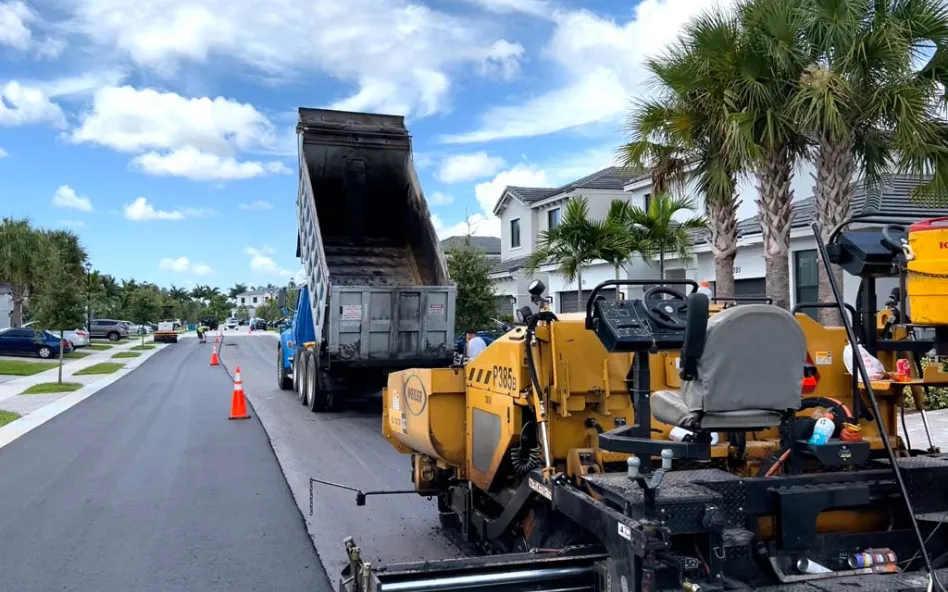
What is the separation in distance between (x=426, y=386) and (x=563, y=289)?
22.6 meters

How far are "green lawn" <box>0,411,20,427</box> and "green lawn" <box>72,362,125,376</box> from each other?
35.1 ft

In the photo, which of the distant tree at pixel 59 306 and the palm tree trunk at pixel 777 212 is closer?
the palm tree trunk at pixel 777 212

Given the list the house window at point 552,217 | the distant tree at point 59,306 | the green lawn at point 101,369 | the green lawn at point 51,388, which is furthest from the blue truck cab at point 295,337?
the house window at point 552,217

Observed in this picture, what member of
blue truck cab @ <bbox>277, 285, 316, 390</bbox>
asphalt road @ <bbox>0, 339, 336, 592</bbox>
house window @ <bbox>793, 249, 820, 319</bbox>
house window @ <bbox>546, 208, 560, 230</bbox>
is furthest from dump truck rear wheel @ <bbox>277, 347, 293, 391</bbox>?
house window @ <bbox>546, 208, 560, 230</bbox>

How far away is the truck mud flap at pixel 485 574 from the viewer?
11.8 feet

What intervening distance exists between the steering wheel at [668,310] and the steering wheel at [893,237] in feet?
3.37

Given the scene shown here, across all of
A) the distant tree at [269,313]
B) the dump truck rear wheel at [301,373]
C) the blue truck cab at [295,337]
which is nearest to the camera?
the dump truck rear wheel at [301,373]

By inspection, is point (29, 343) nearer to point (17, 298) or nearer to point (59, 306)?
point (17, 298)

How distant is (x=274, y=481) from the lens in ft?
29.6

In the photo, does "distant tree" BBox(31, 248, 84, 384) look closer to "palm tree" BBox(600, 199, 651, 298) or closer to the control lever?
"palm tree" BBox(600, 199, 651, 298)

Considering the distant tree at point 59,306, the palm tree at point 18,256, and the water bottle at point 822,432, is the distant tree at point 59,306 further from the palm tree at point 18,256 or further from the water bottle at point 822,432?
the water bottle at point 822,432

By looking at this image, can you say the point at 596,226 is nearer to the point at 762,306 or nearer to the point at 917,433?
the point at 917,433

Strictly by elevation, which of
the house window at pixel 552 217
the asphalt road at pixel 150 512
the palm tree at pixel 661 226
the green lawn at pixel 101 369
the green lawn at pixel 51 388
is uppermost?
the house window at pixel 552 217

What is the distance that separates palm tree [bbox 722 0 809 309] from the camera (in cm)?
1086
